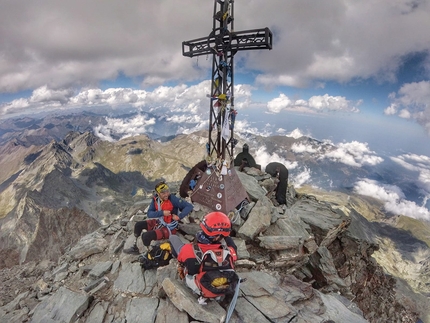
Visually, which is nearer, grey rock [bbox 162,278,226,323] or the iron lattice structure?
grey rock [bbox 162,278,226,323]

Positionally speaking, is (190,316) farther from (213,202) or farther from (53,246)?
(53,246)

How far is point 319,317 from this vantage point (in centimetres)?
797

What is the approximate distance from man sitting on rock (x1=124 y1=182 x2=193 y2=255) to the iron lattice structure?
2.74 m

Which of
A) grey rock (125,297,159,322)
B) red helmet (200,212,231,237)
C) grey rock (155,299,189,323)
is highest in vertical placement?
red helmet (200,212,231,237)

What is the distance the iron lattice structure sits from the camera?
13.3 meters

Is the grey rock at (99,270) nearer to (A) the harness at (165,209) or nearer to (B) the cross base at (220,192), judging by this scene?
(A) the harness at (165,209)

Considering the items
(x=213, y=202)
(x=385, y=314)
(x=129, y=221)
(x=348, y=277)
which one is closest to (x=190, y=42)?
(x=213, y=202)

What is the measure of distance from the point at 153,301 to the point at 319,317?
610cm

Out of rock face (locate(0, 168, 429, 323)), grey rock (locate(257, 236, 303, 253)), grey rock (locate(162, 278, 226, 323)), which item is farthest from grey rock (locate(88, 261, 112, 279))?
grey rock (locate(257, 236, 303, 253))

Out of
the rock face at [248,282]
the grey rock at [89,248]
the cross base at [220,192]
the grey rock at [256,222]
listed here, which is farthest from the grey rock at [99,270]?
the grey rock at [256,222]

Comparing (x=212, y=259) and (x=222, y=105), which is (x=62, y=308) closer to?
(x=212, y=259)

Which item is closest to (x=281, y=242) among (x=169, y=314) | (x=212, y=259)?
(x=212, y=259)

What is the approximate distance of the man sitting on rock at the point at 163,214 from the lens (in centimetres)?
1045

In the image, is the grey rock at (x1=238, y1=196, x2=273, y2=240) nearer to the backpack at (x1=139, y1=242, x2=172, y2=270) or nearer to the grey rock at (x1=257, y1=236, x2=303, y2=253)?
the grey rock at (x1=257, y1=236, x2=303, y2=253)
